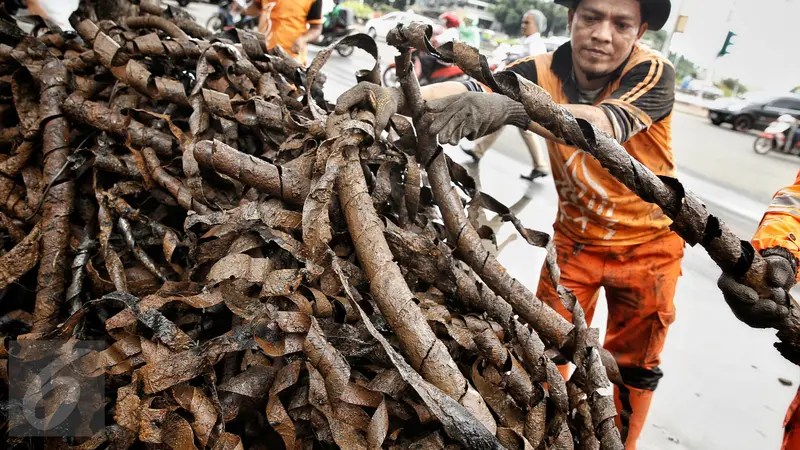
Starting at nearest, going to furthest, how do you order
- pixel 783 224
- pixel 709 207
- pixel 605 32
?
pixel 783 224 → pixel 605 32 → pixel 709 207

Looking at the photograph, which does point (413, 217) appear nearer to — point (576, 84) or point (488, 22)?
point (576, 84)

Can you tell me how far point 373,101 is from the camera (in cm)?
100

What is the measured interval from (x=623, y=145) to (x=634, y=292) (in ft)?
2.06

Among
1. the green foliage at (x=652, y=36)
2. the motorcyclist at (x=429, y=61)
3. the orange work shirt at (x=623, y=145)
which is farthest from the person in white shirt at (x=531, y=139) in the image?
the orange work shirt at (x=623, y=145)

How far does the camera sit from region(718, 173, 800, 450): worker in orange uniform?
96 centimetres

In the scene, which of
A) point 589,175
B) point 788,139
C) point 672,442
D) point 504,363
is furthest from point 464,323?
point 788,139

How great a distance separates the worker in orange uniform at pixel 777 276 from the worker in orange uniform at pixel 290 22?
3322 mm

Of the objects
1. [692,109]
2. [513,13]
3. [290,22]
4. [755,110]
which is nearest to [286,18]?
[290,22]

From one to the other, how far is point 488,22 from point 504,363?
34820mm

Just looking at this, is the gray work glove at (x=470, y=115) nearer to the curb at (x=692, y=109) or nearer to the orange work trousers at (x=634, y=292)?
the orange work trousers at (x=634, y=292)

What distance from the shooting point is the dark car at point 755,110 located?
13.9m

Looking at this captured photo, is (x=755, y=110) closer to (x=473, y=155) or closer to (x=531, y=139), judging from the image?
(x=531, y=139)

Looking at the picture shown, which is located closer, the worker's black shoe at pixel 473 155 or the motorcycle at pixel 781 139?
the worker's black shoe at pixel 473 155

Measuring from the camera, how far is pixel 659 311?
208 centimetres
